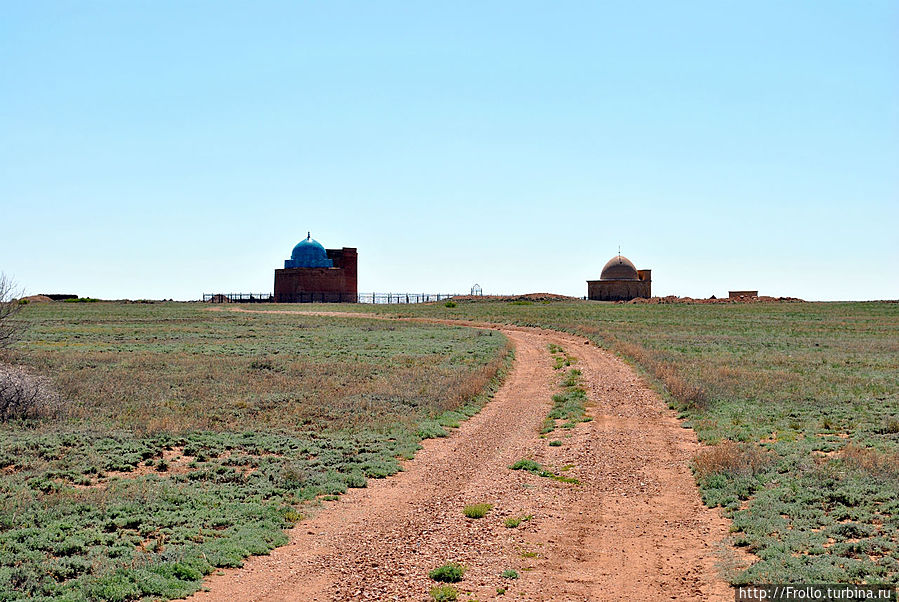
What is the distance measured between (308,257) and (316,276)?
4.70m

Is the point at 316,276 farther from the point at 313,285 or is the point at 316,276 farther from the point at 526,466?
the point at 526,466

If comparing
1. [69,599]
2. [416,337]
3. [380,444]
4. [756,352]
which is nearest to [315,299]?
[416,337]

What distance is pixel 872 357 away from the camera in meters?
32.1

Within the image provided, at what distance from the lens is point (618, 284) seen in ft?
347

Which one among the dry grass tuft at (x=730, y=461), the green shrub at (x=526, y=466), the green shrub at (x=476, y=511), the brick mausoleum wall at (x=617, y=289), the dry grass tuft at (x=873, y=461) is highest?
the brick mausoleum wall at (x=617, y=289)

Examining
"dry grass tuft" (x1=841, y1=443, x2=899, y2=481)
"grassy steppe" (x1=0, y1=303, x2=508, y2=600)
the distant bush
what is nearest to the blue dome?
"grassy steppe" (x1=0, y1=303, x2=508, y2=600)

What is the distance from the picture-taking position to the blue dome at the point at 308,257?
381 feet

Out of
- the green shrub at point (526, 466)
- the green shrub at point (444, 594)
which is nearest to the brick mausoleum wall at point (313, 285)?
the green shrub at point (526, 466)

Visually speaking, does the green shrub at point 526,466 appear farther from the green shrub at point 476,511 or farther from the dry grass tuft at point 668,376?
the dry grass tuft at point 668,376

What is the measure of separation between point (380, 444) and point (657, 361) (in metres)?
16.9

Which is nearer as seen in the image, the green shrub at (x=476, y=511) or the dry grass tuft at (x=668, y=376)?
the green shrub at (x=476, y=511)

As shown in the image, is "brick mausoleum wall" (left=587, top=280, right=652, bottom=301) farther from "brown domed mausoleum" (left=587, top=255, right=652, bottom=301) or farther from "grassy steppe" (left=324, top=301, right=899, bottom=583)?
"grassy steppe" (left=324, top=301, right=899, bottom=583)

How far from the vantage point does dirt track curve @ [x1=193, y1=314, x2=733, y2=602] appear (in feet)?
26.6

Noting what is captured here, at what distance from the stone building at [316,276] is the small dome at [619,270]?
41.1 metres
